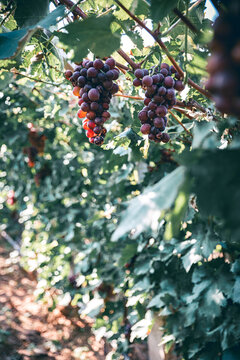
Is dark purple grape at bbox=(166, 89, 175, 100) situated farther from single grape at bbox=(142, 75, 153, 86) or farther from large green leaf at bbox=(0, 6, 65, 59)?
large green leaf at bbox=(0, 6, 65, 59)

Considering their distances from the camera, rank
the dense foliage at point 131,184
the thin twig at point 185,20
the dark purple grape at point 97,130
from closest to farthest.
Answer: the dense foliage at point 131,184, the thin twig at point 185,20, the dark purple grape at point 97,130

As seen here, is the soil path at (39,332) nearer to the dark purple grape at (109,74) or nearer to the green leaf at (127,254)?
the green leaf at (127,254)

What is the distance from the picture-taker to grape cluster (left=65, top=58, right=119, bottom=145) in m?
0.70

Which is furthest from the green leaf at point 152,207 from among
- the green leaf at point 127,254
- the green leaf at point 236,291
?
the green leaf at point 127,254

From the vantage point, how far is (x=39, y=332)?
131 inches

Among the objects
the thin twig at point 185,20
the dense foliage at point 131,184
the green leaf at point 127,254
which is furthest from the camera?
the green leaf at point 127,254

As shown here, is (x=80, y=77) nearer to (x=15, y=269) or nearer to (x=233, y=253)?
(x=233, y=253)

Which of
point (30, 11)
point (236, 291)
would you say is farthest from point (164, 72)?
point (236, 291)

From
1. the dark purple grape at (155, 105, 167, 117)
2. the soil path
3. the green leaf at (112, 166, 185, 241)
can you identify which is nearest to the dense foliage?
the green leaf at (112, 166, 185, 241)

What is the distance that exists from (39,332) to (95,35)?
3670 millimetres

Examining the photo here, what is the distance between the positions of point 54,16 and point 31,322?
12.4ft

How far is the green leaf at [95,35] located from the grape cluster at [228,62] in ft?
1.00

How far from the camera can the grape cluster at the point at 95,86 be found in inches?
27.6

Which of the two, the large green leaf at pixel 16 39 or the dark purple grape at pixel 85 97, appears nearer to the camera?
the large green leaf at pixel 16 39
